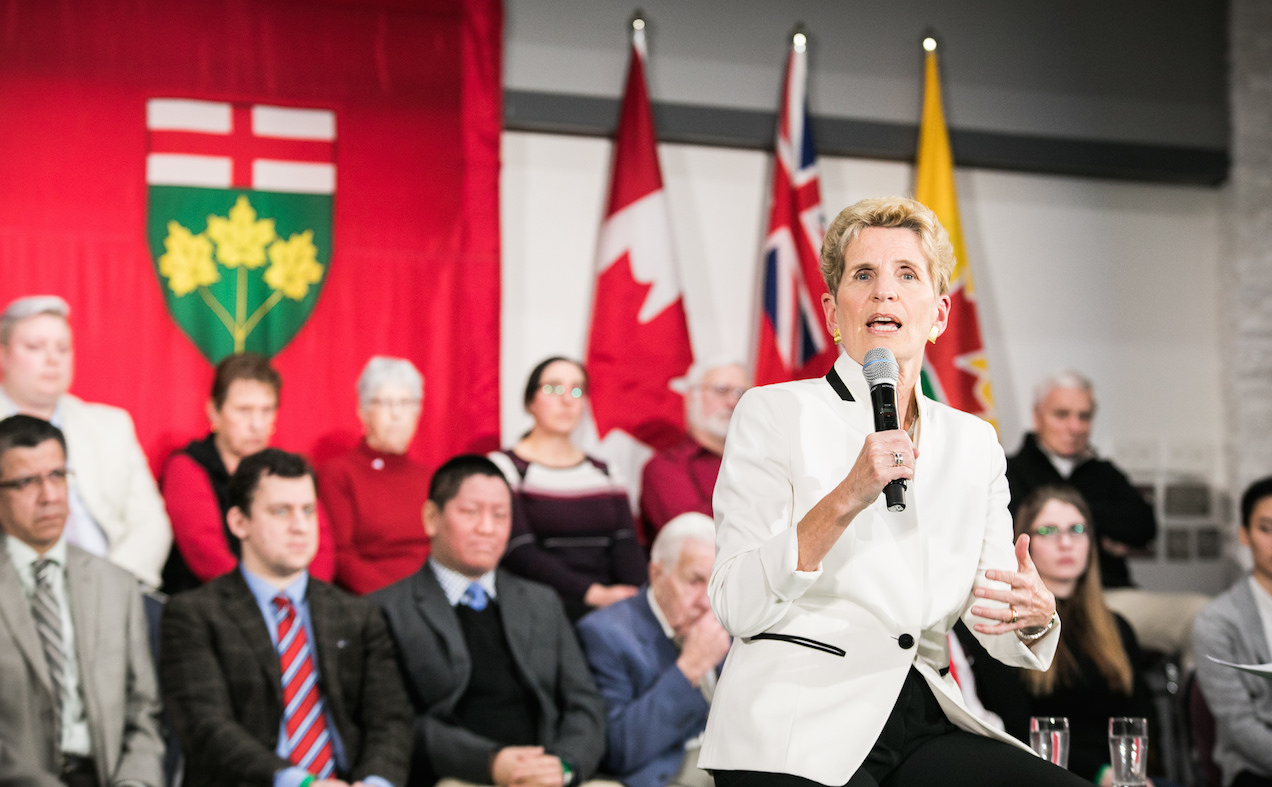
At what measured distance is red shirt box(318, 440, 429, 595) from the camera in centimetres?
420

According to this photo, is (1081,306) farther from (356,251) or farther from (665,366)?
(356,251)

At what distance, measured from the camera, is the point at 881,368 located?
5.24 feet

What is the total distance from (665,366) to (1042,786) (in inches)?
147

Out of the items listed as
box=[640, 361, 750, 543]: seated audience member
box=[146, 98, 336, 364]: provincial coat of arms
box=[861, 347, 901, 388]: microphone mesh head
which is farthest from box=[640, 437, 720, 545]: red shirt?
box=[861, 347, 901, 388]: microphone mesh head

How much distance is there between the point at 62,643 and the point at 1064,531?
2864 millimetres

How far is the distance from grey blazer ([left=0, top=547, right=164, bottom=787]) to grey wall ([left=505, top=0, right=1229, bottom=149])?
3.05 metres

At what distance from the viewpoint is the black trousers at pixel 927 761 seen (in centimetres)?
158

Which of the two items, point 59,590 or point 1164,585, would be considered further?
point 1164,585

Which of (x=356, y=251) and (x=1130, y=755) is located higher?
(x=356, y=251)

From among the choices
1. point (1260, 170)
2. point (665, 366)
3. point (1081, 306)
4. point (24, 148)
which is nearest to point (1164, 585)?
point (1081, 306)

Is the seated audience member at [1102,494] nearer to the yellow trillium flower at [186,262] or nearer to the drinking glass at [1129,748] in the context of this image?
the drinking glass at [1129,748]

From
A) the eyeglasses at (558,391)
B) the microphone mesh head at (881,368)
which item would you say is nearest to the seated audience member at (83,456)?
the eyeglasses at (558,391)

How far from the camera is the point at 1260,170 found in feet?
20.3

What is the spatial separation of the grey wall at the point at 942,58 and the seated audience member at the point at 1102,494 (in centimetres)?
170
